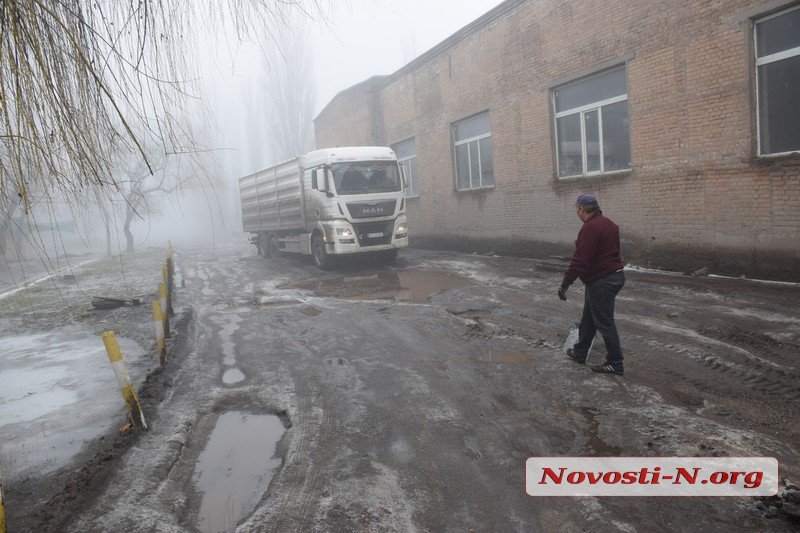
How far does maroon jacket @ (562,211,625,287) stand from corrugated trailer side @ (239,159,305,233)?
10.8 metres

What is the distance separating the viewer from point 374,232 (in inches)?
521

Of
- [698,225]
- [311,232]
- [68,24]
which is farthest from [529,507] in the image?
[311,232]

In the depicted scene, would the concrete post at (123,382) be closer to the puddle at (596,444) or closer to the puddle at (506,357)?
the puddle at (506,357)

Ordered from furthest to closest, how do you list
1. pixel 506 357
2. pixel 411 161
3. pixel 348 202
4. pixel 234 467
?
pixel 411 161
pixel 348 202
pixel 506 357
pixel 234 467

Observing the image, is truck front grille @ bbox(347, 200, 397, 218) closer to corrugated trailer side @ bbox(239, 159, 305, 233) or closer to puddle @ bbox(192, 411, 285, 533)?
corrugated trailer side @ bbox(239, 159, 305, 233)

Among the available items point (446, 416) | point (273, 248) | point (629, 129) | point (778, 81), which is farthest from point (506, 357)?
point (273, 248)

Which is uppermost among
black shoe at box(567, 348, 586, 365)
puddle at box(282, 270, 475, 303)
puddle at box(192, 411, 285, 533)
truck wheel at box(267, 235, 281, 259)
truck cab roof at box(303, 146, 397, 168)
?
truck cab roof at box(303, 146, 397, 168)

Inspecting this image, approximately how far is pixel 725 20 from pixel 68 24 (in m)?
9.72

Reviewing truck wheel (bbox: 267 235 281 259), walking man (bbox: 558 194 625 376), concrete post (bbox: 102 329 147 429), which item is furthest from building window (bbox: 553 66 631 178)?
concrete post (bbox: 102 329 147 429)

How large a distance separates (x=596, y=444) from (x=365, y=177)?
10616 mm

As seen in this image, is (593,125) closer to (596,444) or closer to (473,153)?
(473,153)

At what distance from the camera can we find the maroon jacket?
494 cm

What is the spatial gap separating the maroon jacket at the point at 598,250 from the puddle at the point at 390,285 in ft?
14.0

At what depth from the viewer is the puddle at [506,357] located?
5.53m
